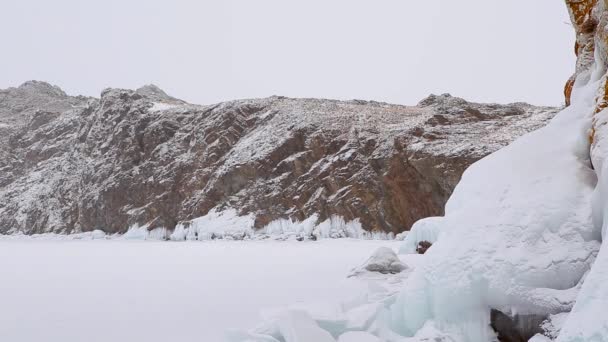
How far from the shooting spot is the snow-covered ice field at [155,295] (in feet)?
21.8

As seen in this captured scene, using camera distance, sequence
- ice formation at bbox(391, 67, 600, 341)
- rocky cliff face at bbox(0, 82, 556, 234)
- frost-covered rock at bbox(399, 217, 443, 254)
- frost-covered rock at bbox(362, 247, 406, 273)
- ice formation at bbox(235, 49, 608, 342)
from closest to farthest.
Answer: ice formation at bbox(235, 49, 608, 342) < ice formation at bbox(391, 67, 600, 341) < frost-covered rock at bbox(362, 247, 406, 273) < frost-covered rock at bbox(399, 217, 443, 254) < rocky cliff face at bbox(0, 82, 556, 234)

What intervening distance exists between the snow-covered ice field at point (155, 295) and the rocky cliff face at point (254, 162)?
45.7ft

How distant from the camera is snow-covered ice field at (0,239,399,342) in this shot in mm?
6641

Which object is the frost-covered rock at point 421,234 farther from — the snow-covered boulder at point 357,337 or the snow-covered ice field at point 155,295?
the snow-covered boulder at point 357,337

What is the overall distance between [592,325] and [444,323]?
2.32 m

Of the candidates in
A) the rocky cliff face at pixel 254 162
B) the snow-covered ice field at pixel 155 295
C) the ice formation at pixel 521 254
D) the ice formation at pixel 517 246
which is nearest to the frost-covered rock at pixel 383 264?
the snow-covered ice field at pixel 155 295

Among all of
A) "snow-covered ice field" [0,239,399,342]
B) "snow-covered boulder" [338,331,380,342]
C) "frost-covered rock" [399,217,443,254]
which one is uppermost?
"frost-covered rock" [399,217,443,254]

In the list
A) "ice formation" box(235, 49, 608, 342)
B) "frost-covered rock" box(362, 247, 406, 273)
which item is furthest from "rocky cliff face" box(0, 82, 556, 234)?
"ice formation" box(235, 49, 608, 342)

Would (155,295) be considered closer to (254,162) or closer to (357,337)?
(357,337)

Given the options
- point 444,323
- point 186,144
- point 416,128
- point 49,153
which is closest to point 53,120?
point 49,153

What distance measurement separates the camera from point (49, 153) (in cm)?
5738

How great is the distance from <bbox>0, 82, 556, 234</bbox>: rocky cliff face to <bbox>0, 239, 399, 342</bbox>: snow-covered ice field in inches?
549

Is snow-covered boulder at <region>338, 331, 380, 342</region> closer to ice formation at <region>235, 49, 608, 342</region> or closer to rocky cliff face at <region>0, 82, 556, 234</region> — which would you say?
ice formation at <region>235, 49, 608, 342</region>

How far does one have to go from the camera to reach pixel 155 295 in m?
9.25
